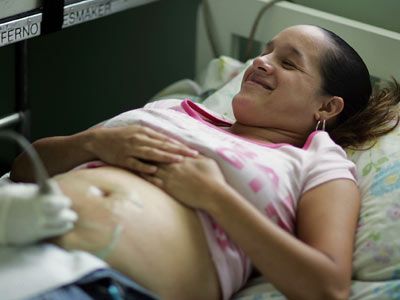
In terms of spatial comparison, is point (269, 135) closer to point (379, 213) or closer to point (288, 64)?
point (288, 64)

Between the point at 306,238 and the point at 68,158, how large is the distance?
538 mm

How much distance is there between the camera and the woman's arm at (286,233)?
1.30 metres

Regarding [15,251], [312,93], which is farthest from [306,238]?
[15,251]

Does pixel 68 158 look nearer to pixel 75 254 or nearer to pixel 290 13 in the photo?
pixel 75 254

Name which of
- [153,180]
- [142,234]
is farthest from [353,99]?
[142,234]

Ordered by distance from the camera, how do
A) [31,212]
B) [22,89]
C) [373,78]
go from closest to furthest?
[31,212] → [373,78] → [22,89]

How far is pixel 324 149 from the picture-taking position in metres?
1.52

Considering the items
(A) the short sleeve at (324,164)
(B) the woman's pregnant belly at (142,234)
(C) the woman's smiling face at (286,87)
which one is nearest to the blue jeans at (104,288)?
(B) the woman's pregnant belly at (142,234)

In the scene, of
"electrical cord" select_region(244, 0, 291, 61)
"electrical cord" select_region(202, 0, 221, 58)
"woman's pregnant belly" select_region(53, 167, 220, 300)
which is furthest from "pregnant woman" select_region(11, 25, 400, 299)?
"electrical cord" select_region(202, 0, 221, 58)

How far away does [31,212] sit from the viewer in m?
1.14

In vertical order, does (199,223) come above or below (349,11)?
below

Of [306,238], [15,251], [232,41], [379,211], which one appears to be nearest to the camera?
[15,251]

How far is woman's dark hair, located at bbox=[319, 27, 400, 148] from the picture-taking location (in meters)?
1.65

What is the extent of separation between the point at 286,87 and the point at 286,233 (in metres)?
0.40
